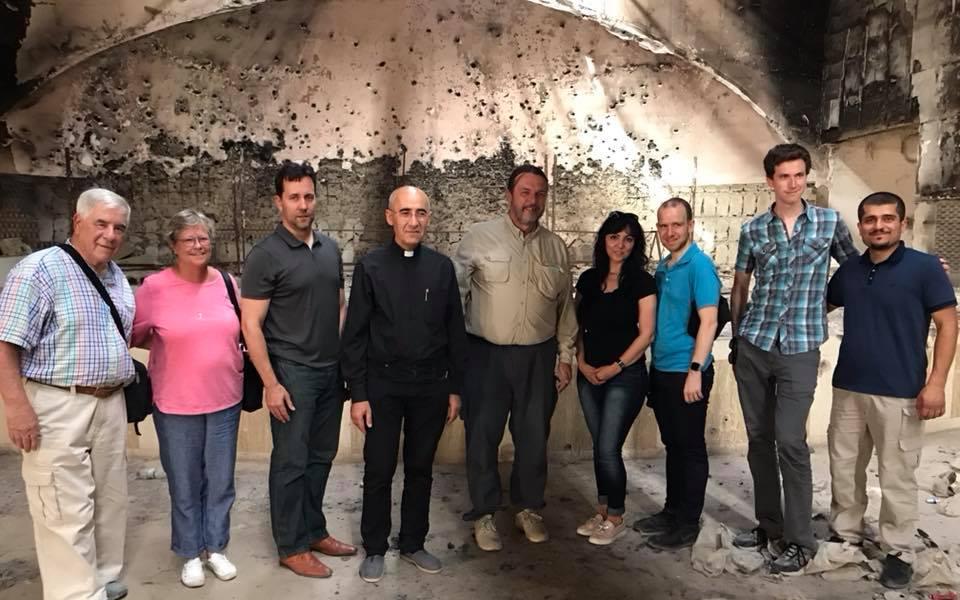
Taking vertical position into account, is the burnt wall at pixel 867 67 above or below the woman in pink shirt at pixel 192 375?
above

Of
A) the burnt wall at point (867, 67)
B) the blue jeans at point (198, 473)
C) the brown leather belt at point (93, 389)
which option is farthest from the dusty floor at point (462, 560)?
the burnt wall at point (867, 67)

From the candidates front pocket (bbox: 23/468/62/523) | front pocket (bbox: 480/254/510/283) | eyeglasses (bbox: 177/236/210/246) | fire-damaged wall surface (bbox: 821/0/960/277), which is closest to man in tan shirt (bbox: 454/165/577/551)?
front pocket (bbox: 480/254/510/283)

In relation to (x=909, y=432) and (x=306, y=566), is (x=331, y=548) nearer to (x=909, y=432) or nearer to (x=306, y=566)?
(x=306, y=566)

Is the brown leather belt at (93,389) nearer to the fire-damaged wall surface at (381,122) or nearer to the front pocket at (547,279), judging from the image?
the front pocket at (547,279)

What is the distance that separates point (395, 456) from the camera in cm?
216

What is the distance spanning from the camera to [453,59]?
16.0 feet

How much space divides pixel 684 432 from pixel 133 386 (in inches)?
78.9

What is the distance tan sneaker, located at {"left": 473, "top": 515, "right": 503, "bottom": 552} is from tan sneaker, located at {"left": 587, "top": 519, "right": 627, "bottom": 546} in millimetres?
Answer: 396

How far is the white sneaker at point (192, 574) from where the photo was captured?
2144mm

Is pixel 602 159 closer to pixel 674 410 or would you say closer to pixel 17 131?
pixel 674 410

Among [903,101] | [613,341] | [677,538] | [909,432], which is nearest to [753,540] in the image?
[677,538]

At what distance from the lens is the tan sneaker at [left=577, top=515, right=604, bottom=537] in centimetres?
255

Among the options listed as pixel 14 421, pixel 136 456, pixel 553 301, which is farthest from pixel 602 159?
pixel 14 421

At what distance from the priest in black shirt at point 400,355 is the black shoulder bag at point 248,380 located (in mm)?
370
